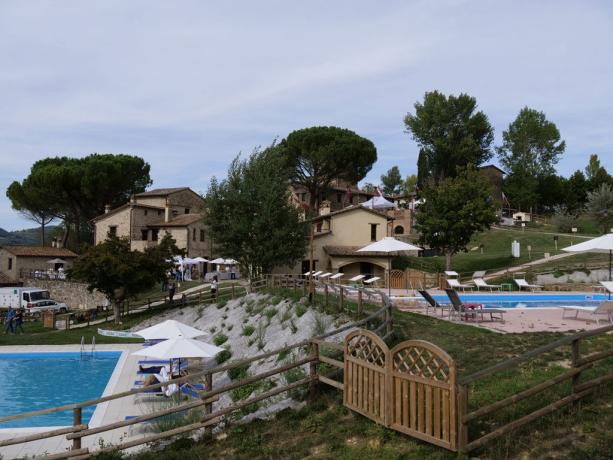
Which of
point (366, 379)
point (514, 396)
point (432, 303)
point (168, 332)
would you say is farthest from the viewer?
point (432, 303)

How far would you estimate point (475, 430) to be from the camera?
704 centimetres

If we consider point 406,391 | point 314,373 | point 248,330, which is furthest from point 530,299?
point 406,391

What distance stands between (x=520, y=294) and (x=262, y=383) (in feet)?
57.4

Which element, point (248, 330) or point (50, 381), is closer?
point (50, 381)

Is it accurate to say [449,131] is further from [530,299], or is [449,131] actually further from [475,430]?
[475,430]

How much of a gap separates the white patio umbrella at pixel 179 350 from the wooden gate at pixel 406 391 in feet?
21.8

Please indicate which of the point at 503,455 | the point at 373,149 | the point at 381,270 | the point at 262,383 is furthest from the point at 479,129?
the point at 503,455

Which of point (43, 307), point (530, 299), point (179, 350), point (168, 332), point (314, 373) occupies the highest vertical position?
point (314, 373)

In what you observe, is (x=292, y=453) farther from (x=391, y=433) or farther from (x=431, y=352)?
(x=431, y=352)

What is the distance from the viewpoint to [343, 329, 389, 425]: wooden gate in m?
7.43

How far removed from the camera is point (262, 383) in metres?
12.1

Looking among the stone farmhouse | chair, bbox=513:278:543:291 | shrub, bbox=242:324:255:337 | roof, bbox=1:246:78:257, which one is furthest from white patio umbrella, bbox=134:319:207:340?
roof, bbox=1:246:78:257

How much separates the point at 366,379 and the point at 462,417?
5.94ft

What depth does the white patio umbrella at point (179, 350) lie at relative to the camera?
1384 cm
